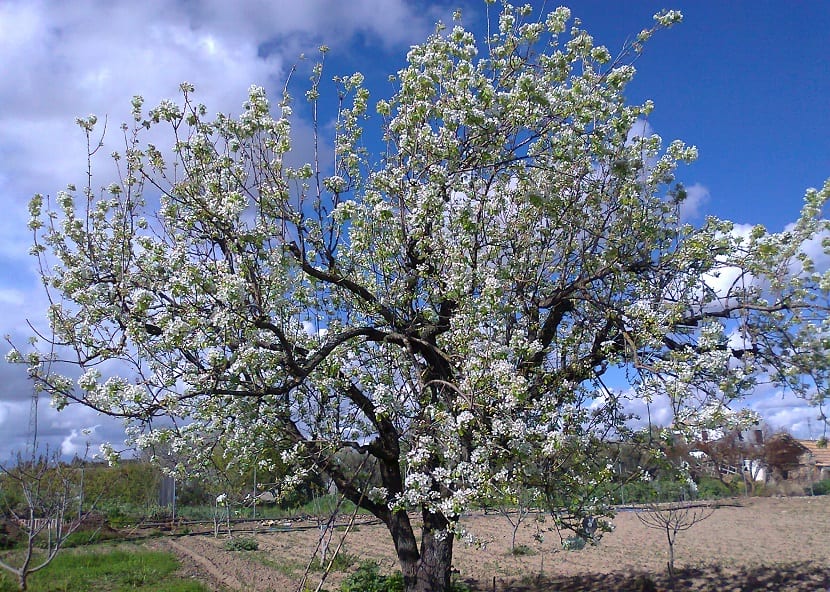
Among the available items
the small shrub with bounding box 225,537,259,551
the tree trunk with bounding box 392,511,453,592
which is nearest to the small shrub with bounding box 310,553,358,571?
the small shrub with bounding box 225,537,259,551

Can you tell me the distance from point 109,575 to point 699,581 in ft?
47.1

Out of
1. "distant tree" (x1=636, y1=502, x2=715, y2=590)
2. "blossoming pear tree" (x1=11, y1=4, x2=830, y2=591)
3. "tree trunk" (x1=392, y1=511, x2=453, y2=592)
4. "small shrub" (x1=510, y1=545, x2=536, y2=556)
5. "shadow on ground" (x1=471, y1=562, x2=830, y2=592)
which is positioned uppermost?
"blossoming pear tree" (x1=11, y1=4, x2=830, y2=591)

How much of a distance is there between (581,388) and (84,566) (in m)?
Result: 16.6

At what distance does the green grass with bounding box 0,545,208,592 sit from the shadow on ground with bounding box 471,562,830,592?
24.0ft

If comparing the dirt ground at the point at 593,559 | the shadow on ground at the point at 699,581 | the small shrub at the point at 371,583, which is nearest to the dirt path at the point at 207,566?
the dirt ground at the point at 593,559

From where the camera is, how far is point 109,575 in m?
16.9

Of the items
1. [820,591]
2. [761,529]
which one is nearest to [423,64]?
[820,591]

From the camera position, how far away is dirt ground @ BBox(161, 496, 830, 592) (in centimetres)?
1425

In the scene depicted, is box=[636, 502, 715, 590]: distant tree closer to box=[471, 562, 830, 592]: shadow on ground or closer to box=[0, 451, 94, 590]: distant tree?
box=[471, 562, 830, 592]: shadow on ground

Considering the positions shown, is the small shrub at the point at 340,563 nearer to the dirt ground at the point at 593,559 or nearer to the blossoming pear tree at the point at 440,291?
the dirt ground at the point at 593,559

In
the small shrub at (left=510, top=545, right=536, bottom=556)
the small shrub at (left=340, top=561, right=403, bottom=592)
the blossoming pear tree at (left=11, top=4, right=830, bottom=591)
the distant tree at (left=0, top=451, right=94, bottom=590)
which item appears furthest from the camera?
the small shrub at (left=510, top=545, right=536, bottom=556)

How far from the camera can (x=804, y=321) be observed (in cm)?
755

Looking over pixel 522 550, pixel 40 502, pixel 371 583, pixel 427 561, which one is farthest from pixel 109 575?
pixel 427 561

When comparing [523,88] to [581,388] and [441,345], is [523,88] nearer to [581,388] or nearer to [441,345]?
[441,345]
